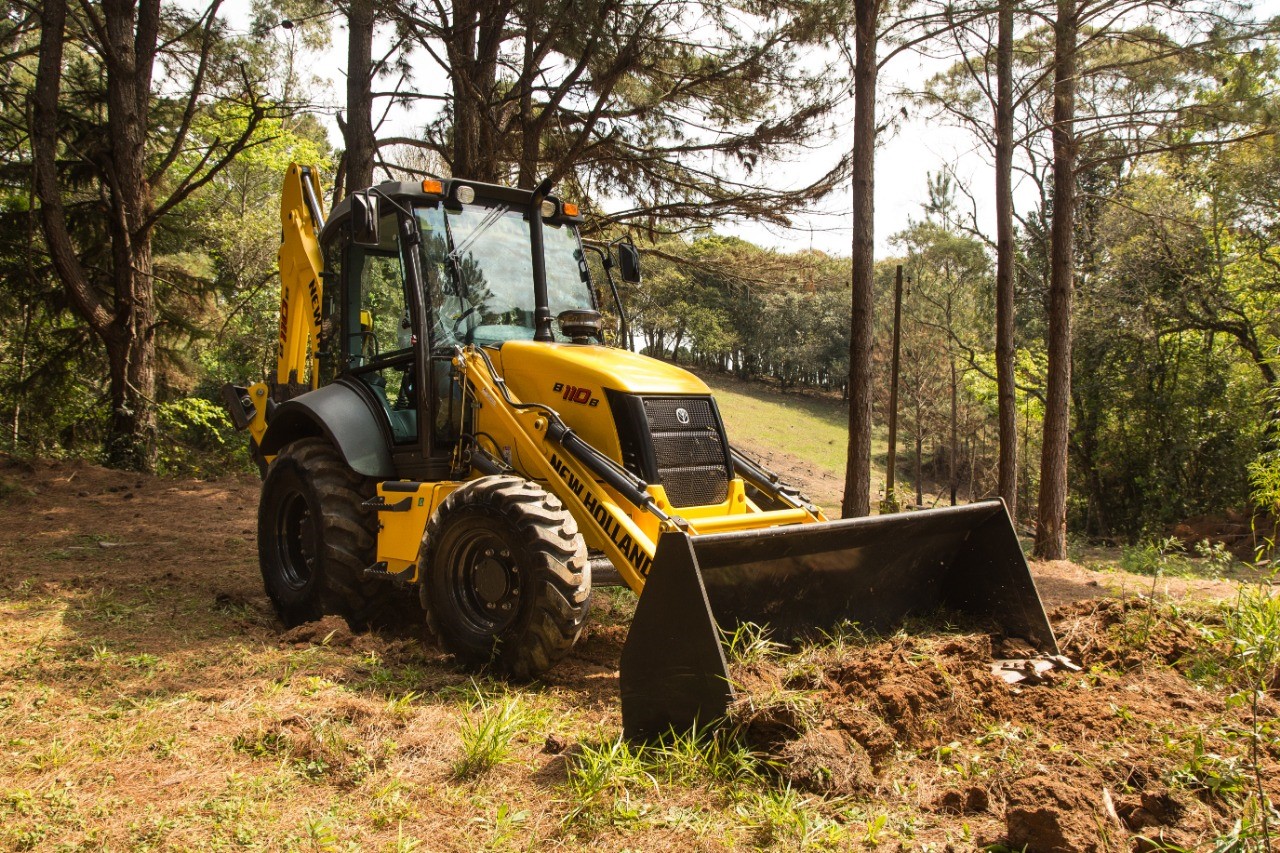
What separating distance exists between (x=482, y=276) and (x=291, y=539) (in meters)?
2.41

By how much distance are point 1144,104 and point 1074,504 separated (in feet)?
50.0

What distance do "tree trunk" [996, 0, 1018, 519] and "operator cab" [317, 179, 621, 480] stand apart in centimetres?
903

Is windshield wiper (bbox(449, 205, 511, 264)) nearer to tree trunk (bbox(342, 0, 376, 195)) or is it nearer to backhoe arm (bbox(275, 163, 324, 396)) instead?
backhoe arm (bbox(275, 163, 324, 396))

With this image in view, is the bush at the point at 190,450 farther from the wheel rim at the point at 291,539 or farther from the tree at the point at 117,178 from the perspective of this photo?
the wheel rim at the point at 291,539

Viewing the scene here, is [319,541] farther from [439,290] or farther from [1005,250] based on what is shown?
[1005,250]

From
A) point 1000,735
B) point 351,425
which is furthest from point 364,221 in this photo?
point 1000,735

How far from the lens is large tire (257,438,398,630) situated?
5.77 m

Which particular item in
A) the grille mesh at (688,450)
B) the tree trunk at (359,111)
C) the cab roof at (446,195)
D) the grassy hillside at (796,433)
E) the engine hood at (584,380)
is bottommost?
the grassy hillside at (796,433)

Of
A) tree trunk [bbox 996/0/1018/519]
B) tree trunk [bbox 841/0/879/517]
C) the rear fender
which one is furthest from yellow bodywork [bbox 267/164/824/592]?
tree trunk [bbox 996/0/1018/519]

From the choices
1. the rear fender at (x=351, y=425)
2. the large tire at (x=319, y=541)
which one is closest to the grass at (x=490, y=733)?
the large tire at (x=319, y=541)

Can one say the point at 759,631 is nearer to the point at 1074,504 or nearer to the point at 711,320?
the point at 1074,504

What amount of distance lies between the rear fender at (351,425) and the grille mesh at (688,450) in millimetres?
1873

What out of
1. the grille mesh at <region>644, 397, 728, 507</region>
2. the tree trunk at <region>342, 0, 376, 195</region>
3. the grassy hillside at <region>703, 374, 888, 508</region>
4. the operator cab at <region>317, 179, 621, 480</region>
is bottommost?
the grassy hillside at <region>703, 374, 888, 508</region>

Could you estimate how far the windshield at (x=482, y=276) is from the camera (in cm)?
581
